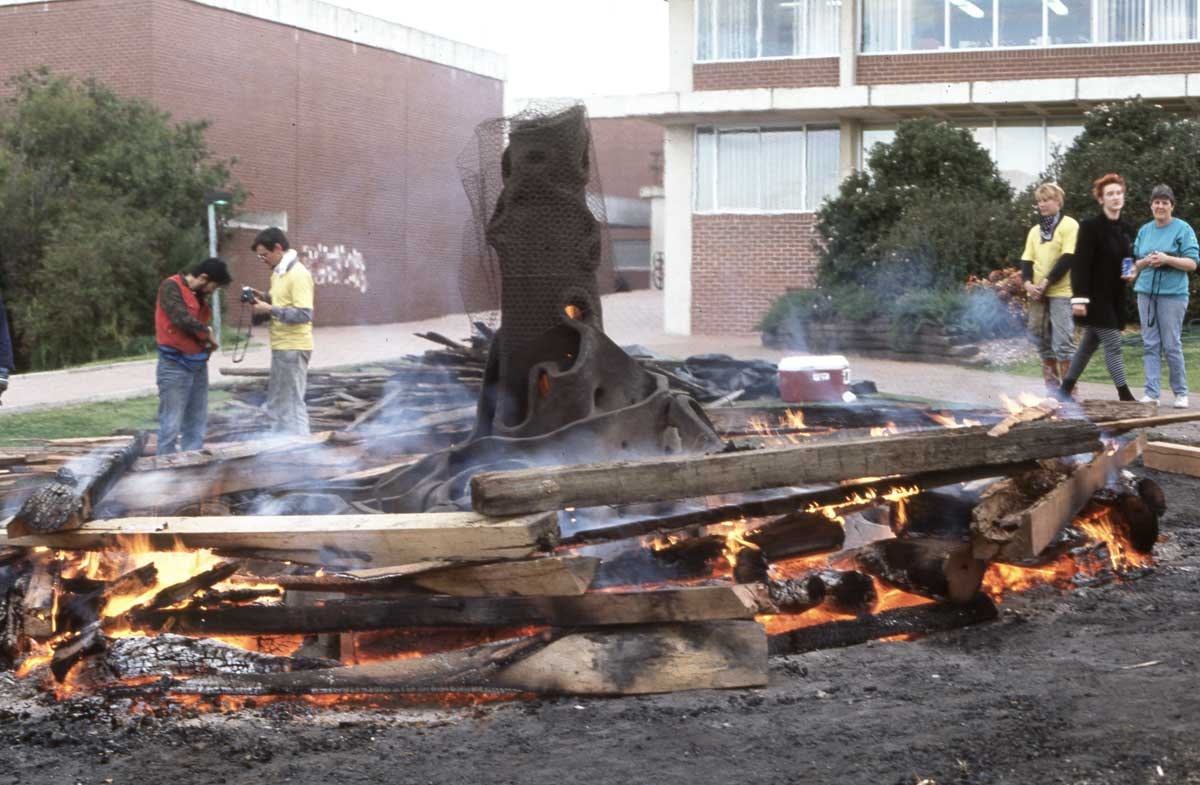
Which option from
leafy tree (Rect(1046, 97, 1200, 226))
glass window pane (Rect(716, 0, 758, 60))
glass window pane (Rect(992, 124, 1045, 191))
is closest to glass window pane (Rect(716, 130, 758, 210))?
glass window pane (Rect(716, 0, 758, 60))

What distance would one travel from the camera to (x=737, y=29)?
28.0 m

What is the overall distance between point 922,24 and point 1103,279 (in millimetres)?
16636

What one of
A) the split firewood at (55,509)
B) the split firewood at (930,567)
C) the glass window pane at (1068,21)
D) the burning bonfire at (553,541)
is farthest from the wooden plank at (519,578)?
the glass window pane at (1068,21)

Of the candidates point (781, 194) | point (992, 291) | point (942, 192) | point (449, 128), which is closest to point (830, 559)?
point (992, 291)

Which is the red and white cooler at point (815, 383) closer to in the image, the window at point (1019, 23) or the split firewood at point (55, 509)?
the split firewood at point (55, 509)

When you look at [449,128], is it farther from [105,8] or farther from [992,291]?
[992,291]

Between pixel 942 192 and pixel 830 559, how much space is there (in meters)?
19.1

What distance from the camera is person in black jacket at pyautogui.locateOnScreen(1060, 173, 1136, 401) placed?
11867 mm

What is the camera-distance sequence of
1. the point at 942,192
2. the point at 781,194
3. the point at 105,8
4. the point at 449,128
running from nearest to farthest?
the point at 942,192
the point at 781,194
the point at 105,8
the point at 449,128

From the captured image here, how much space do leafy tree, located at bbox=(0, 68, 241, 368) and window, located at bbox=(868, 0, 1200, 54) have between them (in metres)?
14.3

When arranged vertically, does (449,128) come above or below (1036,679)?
above

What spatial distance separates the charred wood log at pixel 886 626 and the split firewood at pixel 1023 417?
0.72m

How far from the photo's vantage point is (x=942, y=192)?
956 inches

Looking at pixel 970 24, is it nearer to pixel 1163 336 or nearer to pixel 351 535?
pixel 1163 336
